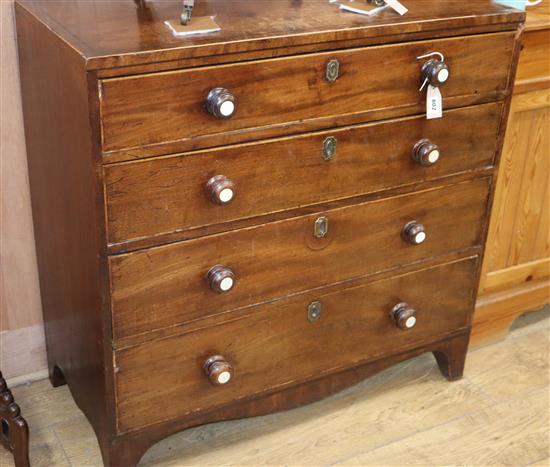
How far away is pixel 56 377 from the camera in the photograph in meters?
2.14

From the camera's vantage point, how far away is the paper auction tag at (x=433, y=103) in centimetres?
177

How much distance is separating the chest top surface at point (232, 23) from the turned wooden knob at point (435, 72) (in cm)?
7

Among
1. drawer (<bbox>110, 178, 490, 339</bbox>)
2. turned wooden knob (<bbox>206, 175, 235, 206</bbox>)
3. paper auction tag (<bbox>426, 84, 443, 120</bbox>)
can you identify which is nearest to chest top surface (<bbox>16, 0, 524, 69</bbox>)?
paper auction tag (<bbox>426, 84, 443, 120</bbox>)

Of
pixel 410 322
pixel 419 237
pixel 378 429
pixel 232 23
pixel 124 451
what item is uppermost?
pixel 232 23

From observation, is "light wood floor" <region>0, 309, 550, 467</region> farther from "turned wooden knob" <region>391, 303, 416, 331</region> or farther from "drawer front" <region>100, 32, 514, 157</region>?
"drawer front" <region>100, 32, 514, 157</region>

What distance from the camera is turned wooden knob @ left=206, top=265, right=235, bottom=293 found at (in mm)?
1688

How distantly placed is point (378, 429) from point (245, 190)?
0.78m

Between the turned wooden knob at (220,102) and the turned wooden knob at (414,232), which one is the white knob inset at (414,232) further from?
the turned wooden knob at (220,102)

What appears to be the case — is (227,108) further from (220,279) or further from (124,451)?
(124,451)

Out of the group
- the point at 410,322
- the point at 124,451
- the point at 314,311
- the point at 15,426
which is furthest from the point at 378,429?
the point at 15,426

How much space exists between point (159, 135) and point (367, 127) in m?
0.46

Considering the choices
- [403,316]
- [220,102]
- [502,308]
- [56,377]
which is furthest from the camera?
[502,308]

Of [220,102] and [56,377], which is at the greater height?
[220,102]

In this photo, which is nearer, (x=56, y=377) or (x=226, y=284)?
(x=226, y=284)
